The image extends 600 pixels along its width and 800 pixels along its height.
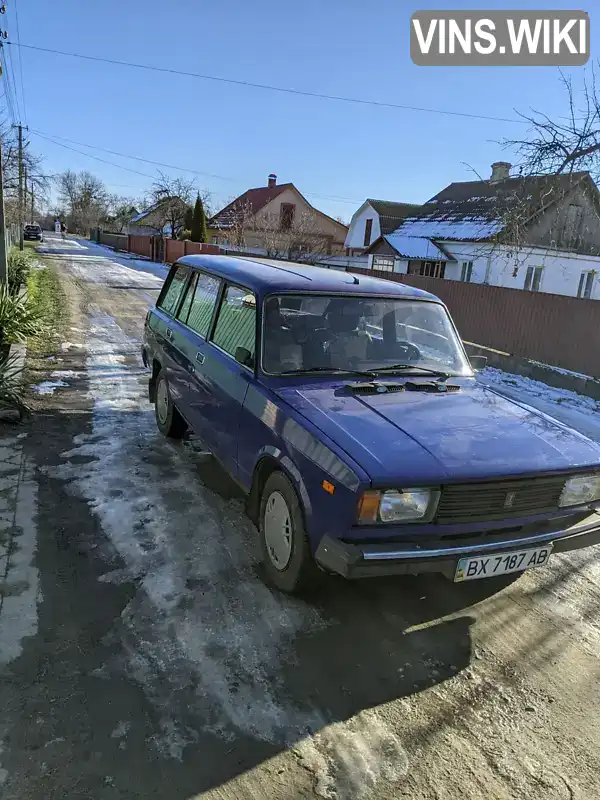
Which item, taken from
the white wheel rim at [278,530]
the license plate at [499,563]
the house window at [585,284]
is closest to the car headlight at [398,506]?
the license plate at [499,563]

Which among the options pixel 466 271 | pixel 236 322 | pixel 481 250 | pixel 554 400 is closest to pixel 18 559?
pixel 236 322

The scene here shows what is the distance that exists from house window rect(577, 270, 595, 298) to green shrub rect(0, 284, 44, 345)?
2409cm

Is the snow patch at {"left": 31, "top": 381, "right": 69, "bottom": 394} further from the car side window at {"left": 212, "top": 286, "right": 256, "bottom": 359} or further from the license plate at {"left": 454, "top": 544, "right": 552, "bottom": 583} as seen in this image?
the license plate at {"left": 454, "top": 544, "right": 552, "bottom": 583}

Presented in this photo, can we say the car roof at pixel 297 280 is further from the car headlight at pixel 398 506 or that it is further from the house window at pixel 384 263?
the house window at pixel 384 263

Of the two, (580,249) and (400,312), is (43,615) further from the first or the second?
(580,249)

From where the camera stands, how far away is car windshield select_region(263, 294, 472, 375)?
3.97 m

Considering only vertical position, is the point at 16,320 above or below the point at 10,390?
above

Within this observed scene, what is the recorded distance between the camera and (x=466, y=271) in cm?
2883

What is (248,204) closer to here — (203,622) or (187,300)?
(187,300)

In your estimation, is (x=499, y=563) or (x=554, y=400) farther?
(x=554, y=400)

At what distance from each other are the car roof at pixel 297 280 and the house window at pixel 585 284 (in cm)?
2515

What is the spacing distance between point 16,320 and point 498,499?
28.4ft

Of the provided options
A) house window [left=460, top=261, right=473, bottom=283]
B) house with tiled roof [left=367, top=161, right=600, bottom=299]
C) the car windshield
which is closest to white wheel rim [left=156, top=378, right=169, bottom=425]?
the car windshield

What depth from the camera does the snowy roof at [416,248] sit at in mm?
29031
